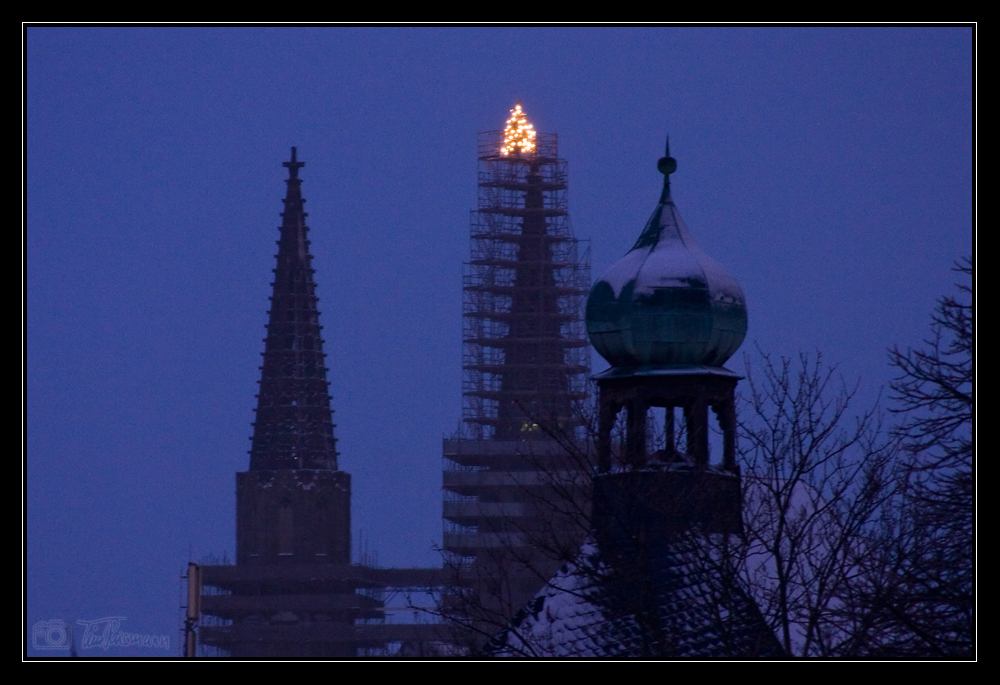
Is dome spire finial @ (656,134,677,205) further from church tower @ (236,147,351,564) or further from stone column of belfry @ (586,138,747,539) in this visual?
church tower @ (236,147,351,564)

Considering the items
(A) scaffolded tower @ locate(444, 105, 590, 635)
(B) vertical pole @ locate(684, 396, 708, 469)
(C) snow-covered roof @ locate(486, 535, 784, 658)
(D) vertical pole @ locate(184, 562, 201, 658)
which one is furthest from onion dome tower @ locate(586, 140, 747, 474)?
(A) scaffolded tower @ locate(444, 105, 590, 635)

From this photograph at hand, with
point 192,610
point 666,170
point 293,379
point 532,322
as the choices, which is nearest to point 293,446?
point 293,379

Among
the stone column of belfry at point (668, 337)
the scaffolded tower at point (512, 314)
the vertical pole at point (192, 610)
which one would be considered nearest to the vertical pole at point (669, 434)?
the stone column of belfry at point (668, 337)

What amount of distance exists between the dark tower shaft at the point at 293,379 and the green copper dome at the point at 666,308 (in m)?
76.5

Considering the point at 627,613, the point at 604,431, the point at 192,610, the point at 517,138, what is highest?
the point at 517,138

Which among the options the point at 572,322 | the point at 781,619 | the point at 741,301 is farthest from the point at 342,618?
the point at 781,619

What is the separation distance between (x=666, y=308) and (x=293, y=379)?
80.1 m

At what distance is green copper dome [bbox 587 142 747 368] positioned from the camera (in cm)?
3634

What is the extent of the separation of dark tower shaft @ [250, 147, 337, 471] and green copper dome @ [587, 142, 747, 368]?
251 ft

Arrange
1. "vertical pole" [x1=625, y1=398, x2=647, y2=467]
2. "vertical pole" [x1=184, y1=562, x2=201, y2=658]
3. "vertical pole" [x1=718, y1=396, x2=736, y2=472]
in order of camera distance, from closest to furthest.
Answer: "vertical pole" [x1=184, y1=562, x2=201, y2=658] < "vertical pole" [x1=625, y1=398, x2=647, y2=467] < "vertical pole" [x1=718, y1=396, x2=736, y2=472]

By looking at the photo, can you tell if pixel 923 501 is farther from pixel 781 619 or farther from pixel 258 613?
pixel 258 613

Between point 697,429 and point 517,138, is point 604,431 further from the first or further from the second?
point 517,138

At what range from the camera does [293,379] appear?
115 metres
